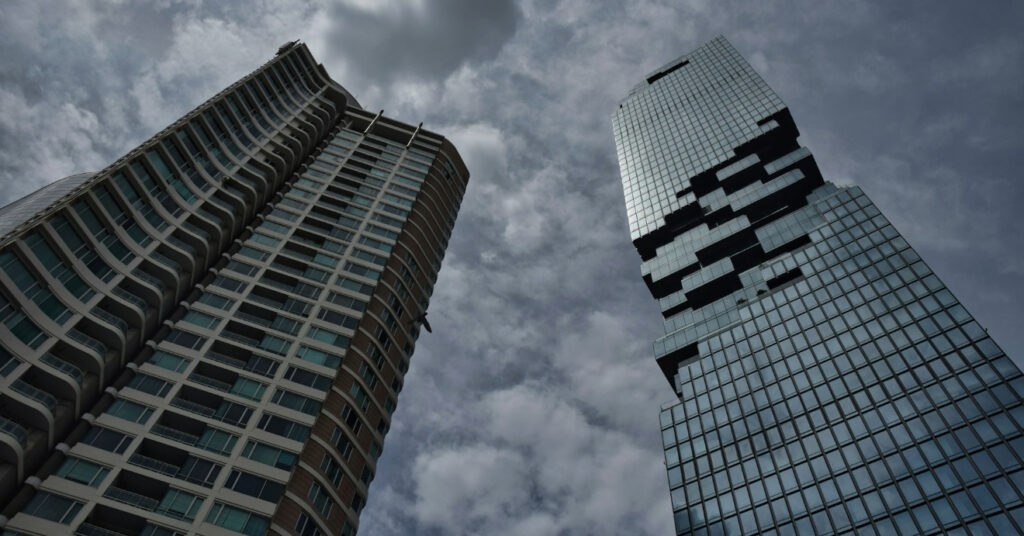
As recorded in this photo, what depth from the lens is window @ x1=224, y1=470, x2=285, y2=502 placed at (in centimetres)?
4434

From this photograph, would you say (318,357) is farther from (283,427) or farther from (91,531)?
(91,531)

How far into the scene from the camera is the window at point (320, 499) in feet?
155

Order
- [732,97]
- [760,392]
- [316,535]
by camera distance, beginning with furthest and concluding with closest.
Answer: [732,97], [760,392], [316,535]

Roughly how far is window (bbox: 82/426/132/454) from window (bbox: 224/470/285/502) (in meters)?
7.68

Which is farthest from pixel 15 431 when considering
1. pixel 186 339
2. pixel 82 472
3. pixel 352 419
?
pixel 352 419

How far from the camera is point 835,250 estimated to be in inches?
3494

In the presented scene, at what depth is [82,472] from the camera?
41.4 meters

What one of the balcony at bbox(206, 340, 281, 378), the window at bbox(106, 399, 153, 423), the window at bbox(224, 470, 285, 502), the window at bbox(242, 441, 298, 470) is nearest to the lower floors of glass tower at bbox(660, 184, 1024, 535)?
the window at bbox(242, 441, 298, 470)

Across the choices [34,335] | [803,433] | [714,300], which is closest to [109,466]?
[34,335]

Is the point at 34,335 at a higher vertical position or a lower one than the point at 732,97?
lower

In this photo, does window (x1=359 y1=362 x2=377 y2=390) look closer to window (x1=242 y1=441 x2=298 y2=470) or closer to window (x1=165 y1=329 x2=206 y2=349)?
window (x1=242 y1=441 x2=298 y2=470)

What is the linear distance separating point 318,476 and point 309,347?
42.4ft

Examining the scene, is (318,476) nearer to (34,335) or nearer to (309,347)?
(309,347)

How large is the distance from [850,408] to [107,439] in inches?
2753
